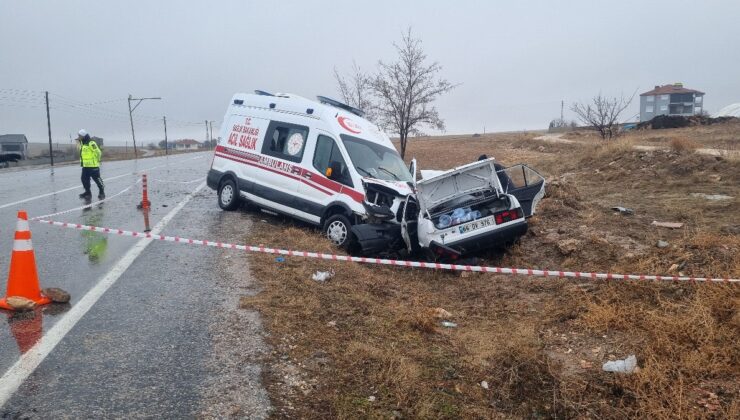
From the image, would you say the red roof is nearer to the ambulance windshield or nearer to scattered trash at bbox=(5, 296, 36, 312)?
the ambulance windshield

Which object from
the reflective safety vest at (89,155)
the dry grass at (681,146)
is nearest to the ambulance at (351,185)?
the reflective safety vest at (89,155)

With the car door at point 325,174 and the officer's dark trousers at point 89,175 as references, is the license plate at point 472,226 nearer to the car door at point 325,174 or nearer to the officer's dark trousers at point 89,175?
the car door at point 325,174

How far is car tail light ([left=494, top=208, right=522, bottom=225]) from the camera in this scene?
8.14 meters

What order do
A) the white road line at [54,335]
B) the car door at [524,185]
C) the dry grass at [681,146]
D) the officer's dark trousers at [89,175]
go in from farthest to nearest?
the dry grass at [681,146], the officer's dark trousers at [89,175], the car door at [524,185], the white road line at [54,335]

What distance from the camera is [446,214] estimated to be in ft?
27.3

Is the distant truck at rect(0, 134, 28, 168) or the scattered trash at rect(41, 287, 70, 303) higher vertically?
the distant truck at rect(0, 134, 28, 168)

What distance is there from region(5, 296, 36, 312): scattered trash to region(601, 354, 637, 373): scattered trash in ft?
16.8

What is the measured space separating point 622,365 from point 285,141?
7428 millimetres

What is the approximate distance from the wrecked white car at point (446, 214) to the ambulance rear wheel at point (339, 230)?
169 mm

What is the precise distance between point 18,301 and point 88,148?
9538 millimetres

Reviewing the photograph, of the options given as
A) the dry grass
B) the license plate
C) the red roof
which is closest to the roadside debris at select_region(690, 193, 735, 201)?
the dry grass

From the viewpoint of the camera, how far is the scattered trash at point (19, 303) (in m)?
4.98

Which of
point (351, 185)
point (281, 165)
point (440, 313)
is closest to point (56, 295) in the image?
point (440, 313)

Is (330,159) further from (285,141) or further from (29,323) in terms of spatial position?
(29,323)
